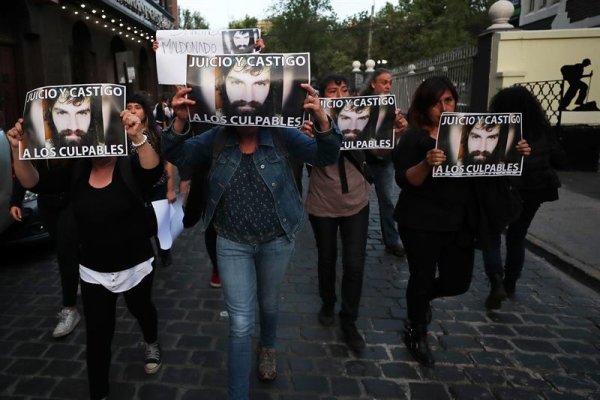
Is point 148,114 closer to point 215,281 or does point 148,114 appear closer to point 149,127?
point 149,127

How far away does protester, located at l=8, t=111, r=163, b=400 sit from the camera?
2711 millimetres

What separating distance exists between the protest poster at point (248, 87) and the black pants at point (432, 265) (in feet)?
4.26

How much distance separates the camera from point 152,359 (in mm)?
3258

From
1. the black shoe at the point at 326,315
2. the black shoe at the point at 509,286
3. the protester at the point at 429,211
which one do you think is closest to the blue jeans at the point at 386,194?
the black shoe at the point at 509,286

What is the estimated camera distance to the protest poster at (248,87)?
2.51m

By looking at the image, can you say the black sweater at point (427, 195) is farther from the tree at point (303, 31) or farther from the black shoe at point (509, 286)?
the tree at point (303, 31)

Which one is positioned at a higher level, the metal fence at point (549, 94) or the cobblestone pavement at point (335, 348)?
the metal fence at point (549, 94)

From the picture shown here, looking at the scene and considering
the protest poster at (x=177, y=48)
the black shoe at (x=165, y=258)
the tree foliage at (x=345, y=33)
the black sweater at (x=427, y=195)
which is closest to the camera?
the black sweater at (x=427, y=195)

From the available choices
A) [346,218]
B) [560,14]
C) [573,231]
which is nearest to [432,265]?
[346,218]

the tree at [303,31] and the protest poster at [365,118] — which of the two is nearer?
the protest poster at [365,118]

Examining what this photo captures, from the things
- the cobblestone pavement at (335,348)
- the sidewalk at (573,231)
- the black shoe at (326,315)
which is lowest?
the cobblestone pavement at (335,348)

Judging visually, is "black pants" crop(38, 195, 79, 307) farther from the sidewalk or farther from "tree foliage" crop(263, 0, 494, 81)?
"tree foliage" crop(263, 0, 494, 81)

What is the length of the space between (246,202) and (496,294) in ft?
8.68

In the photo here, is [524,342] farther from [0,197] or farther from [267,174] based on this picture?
[0,197]
